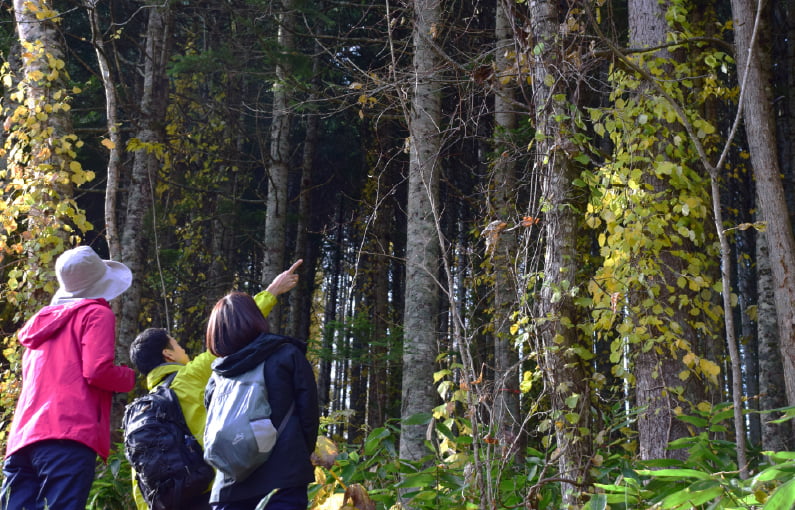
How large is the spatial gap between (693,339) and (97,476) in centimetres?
449

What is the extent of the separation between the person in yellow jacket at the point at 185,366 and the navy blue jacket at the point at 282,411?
2.17 ft

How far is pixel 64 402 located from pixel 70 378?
13 cm

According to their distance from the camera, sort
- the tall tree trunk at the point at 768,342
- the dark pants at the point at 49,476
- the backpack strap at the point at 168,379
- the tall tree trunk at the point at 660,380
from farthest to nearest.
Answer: the tall tree trunk at the point at 768,342, the tall tree trunk at the point at 660,380, the backpack strap at the point at 168,379, the dark pants at the point at 49,476

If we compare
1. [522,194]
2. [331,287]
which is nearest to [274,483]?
[522,194]

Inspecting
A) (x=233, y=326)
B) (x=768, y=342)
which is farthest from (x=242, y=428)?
(x=768, y=342)

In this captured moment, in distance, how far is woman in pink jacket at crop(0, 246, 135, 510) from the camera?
3438mm

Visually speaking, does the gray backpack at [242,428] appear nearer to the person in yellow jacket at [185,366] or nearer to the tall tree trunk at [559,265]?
the person in yellow jacket at [185,366]

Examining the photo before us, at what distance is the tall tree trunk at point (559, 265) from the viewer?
359 cm

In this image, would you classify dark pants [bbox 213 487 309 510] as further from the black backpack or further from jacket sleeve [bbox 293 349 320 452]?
the black backpack

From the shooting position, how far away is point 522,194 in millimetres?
11172

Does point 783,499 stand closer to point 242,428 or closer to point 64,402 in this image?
point 242,428

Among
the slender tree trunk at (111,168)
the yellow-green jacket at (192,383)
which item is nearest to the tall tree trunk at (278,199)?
the slender tree trunk at (111,168)

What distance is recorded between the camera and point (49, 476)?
11.2 ft

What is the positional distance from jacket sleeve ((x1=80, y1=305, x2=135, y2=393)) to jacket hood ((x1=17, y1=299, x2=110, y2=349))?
91 millimetres
